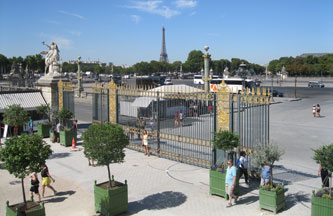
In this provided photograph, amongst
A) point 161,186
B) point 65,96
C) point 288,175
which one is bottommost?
point 161,186

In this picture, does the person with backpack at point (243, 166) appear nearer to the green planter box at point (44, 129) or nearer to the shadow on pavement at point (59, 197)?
the shadow on pavement at point (59, 197)

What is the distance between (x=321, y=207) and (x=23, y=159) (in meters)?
7.38

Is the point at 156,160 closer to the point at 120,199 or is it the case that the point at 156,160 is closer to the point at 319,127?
the point at 120,199

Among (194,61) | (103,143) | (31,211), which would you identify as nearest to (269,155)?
(103,143)

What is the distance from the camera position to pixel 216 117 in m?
12.5

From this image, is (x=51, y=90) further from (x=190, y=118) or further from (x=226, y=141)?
(x=226, y=141)

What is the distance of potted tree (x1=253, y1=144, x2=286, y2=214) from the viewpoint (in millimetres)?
8929

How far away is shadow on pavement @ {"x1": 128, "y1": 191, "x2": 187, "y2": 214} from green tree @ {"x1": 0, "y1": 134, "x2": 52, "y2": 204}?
3019 mm

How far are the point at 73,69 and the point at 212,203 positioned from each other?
14280cm

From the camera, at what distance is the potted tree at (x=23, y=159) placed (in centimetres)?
798

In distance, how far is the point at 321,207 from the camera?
7.99 m

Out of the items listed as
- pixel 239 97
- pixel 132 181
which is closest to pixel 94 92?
pixel 132 181

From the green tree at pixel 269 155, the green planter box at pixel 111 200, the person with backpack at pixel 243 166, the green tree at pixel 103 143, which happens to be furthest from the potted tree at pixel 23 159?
the person with backpack at pixel 243 166

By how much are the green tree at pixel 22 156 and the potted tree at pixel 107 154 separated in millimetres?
1347
